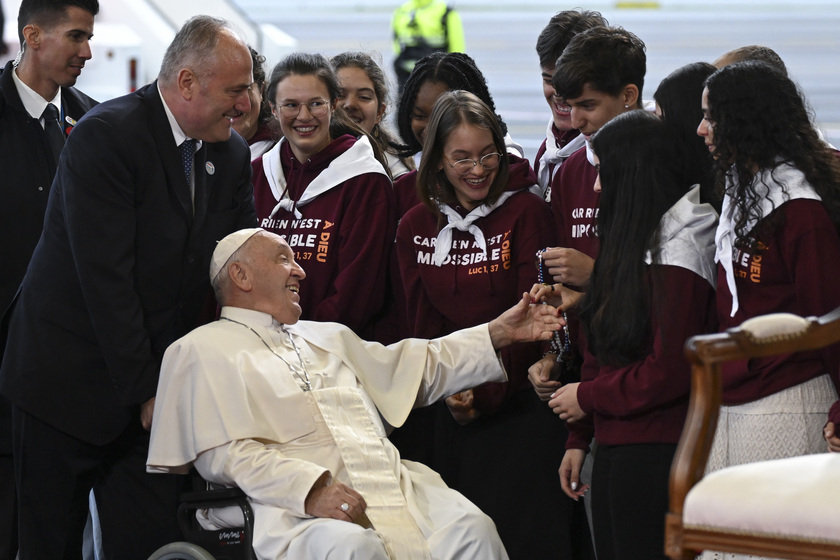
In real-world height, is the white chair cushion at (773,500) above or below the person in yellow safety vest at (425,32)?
below

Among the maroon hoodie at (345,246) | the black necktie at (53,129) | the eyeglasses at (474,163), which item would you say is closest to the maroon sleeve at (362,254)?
the maroon hoodie at (345,246)

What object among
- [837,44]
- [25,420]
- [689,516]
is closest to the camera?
[689,516]

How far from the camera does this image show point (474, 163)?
338 cm

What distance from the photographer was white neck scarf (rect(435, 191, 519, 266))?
339cm

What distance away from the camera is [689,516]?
6.50 feet

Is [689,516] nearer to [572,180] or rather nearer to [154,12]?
[572,180]

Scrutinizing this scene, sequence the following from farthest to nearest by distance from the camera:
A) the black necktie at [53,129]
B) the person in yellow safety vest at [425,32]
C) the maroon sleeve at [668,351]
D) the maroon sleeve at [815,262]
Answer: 1. the person in yellow safety vest at [425,32]
2. the black necktie at [53,129]
3. the maroon sleeve at [668,351]
4. the maroon sleeve at [815,262]

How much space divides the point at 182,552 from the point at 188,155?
1.16 m

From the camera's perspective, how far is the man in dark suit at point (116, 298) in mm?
2926

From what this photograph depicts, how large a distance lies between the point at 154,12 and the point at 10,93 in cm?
647

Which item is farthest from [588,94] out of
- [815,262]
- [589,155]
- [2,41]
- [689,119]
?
[2,41]

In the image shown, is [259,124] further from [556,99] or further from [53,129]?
[556,99]

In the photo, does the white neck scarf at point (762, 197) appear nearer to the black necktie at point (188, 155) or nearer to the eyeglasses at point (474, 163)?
the eyeglasses at point (474, 163)

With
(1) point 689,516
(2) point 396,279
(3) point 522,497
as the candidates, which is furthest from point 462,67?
(1) point 689,516
